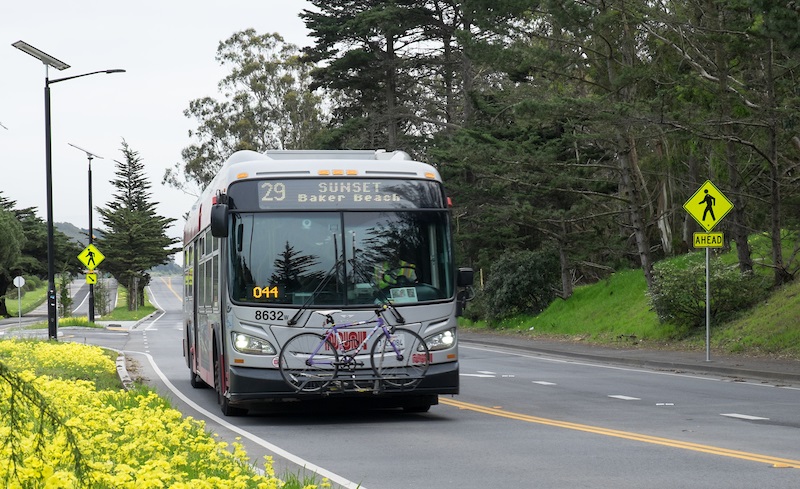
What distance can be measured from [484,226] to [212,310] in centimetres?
3203

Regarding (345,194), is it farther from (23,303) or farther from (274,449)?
(23,303)

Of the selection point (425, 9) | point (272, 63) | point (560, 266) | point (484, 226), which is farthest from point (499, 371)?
point (272, 63)

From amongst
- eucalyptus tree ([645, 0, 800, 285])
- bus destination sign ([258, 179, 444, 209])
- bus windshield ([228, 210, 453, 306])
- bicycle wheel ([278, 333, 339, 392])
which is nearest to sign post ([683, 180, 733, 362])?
eucalyptus tree ([645, 0, 800, 285])

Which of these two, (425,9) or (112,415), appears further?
(425,9)

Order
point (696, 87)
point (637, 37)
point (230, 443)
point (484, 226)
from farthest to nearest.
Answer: point (484, 226)
point (637, 37)
point (696, 87)
point (230, 443)

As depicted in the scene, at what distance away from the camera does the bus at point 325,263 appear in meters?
13.7

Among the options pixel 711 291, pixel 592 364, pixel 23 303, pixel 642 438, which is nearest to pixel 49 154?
pixel 592 364

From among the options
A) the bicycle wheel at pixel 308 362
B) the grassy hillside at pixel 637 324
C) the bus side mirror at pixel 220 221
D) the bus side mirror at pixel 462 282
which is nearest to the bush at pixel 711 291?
the grassy hillside at pixel 637 324

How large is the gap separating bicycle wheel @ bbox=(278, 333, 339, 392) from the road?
0.53 meters

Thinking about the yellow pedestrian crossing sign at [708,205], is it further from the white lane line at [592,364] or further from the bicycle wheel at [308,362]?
the bicycle wheel at [308,362]

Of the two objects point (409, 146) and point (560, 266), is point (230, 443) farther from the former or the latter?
point (409, 146)

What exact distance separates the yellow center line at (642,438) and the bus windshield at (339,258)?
1.83m

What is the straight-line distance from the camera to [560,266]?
43375 millimetres

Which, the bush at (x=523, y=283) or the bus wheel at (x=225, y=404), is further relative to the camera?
the bush at (x=523, y=283)
